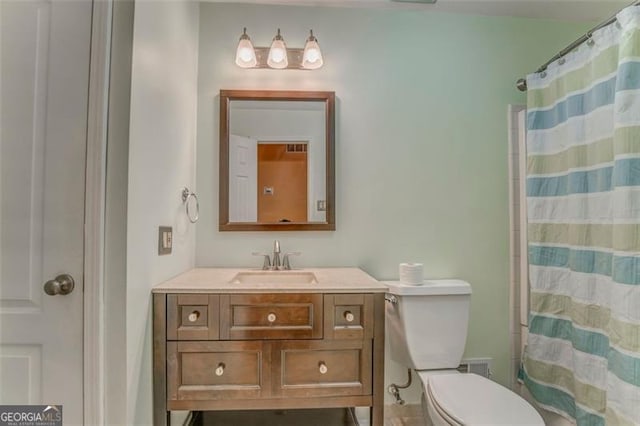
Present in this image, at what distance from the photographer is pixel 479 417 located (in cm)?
123

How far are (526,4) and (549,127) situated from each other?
80 centimetres

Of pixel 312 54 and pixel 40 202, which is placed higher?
pixel 312 54

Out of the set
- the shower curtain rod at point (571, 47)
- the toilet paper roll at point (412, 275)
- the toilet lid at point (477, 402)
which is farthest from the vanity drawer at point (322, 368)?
Result: the shower curtain rod at point (571, 47)

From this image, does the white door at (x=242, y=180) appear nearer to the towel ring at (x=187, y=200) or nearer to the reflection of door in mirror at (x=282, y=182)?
the reflection of door in mirror at (x=282, y=182)

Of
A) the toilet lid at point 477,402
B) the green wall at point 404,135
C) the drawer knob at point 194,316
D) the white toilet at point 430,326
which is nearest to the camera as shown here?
the toilet lid at point 477,402

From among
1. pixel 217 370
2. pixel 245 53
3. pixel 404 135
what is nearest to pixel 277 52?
pixel 245 53

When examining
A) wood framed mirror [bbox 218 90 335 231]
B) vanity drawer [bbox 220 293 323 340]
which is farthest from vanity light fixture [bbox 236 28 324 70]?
vanity drawer [bbox 220 293 323 340]

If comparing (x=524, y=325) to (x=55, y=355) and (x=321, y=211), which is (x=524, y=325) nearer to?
(x=321, y=211)

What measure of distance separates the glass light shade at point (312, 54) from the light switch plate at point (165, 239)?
118 centimetres

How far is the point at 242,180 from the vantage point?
191cm

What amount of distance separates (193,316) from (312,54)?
1.48 meters

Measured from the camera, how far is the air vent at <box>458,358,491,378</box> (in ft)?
6.39

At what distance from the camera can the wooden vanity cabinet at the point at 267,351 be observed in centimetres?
132

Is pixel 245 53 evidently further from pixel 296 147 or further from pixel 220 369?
pixel 220 369
